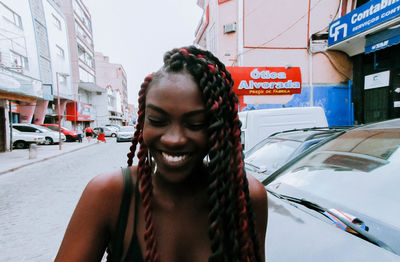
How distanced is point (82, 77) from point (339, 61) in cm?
3198

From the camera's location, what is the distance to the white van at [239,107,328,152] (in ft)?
19.3

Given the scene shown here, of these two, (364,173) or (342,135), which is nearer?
(364,173)

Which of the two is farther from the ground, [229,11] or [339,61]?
[229,11]

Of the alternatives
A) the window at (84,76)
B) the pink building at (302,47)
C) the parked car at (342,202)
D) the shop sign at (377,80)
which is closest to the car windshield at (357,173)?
the parked car at (342,202)

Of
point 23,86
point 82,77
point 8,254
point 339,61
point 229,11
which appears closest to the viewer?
point 8,254

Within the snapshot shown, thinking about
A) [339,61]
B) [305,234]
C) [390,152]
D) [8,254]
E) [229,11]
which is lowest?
[8,254]

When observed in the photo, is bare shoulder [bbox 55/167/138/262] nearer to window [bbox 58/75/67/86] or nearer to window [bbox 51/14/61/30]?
window [bbox 58/75/67/86]

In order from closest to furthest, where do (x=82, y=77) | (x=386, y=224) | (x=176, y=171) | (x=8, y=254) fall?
1. (x=176, y=171)
2. (x=386, y=224)
3. (x=8, y=254)
4. (x=82, y=77)

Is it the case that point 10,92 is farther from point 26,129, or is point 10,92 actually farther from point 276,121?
point 276,121

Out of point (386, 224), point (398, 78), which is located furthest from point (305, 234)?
point (398, 78)

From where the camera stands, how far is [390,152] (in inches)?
66.7

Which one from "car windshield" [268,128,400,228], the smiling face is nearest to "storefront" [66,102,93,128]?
"car windshield" [268,128,400,228]

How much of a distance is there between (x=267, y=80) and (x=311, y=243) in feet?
31.9

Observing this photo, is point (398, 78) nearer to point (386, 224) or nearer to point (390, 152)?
point (390, 152)
